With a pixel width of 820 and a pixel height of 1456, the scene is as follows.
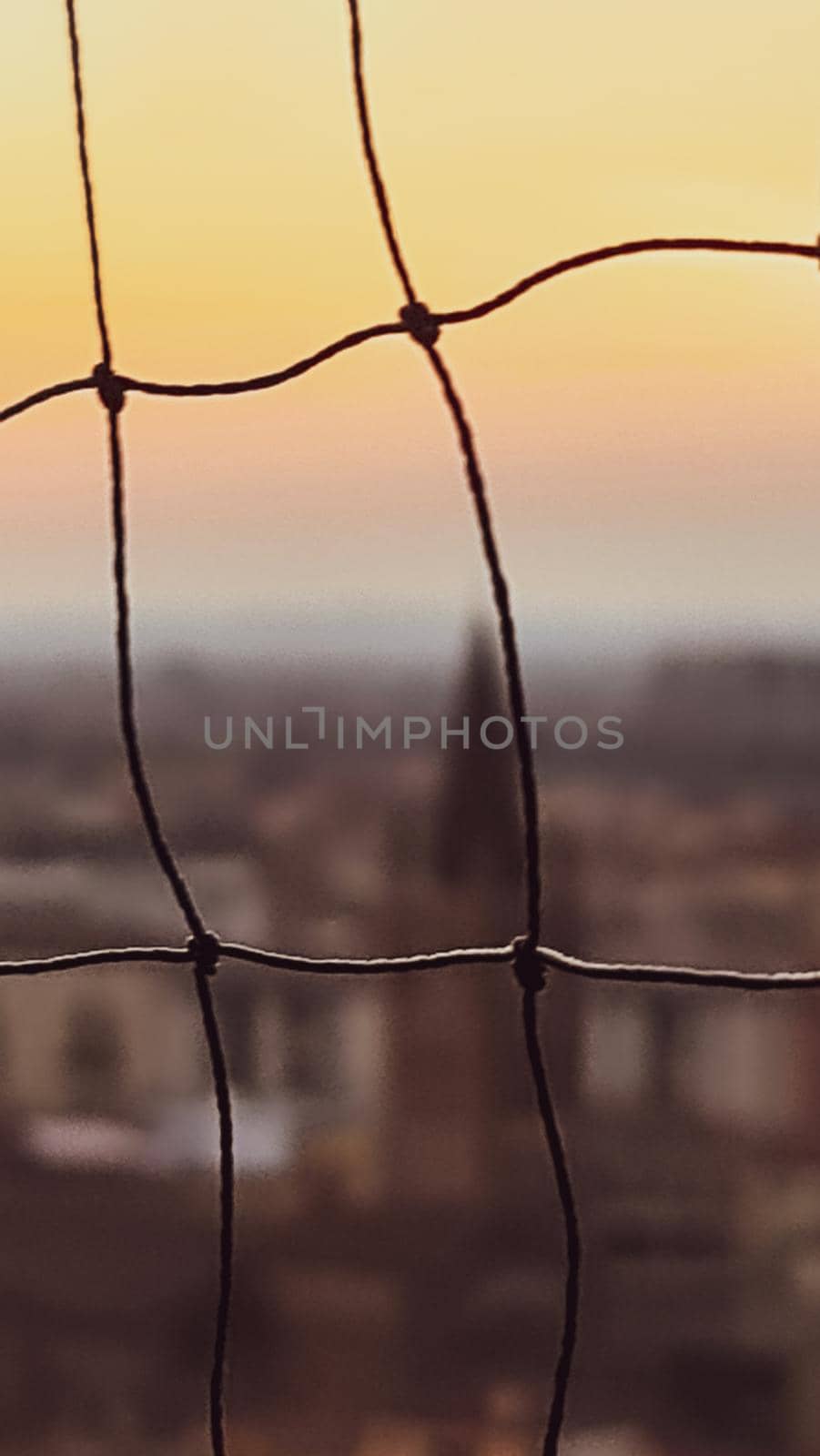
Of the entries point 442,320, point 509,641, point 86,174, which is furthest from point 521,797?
point 86,174

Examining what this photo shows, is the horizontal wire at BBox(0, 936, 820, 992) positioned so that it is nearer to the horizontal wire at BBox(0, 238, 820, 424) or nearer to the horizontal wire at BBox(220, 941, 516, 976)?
the horizontal wire at BBox(220, 941, 516, 976)

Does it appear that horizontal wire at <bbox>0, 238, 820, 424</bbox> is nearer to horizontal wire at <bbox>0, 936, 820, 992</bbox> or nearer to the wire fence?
the wire fence

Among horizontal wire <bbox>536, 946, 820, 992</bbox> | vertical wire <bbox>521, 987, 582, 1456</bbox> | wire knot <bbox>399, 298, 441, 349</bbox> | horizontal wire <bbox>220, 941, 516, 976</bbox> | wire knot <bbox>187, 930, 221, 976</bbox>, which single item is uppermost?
wire knot <bbox>399, 298, 441, 349</bbox>

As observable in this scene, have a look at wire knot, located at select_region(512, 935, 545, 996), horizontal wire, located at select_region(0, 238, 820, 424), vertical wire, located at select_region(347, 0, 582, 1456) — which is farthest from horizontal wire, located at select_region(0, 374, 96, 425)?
wire knot, located at select_region(512, 935, 545, 996)

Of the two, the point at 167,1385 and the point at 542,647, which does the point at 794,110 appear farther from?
the point at 167,1385

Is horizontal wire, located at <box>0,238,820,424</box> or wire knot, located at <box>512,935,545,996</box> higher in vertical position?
horizontal wire, located at <box>0,238,820,424</box>

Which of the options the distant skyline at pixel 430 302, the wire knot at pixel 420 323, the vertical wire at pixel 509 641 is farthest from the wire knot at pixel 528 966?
the wire knot at pixel 420 323

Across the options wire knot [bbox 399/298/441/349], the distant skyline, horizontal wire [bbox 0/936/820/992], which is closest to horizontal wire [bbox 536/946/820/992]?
horizontal wire [bbox 0/936/820/992]

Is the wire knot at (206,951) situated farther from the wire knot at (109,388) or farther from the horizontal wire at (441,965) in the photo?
the wire knot at (109,388)

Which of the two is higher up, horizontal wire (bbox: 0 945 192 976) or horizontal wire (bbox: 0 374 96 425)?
horizontal wire (bbox: 0 374 96 425)
